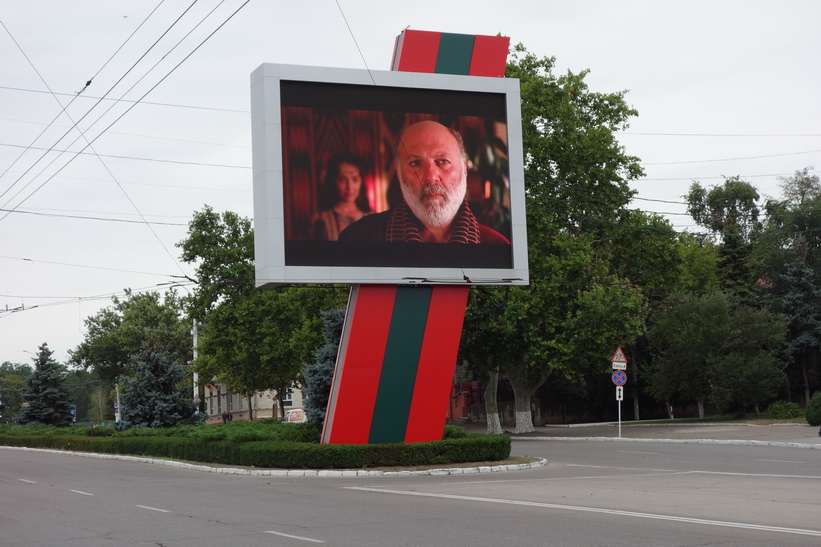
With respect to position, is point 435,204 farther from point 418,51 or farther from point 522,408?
point 522,408

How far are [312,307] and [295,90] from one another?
21.7 meters

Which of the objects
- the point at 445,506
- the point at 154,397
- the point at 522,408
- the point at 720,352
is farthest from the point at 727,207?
the point at 445,506

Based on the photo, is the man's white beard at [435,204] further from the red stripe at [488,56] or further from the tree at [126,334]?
the tree at [126,334]

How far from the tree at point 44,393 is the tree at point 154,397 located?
56.8ft

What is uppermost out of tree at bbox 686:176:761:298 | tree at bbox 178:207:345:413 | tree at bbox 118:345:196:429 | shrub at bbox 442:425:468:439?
tree at bbox 686:176:761:298

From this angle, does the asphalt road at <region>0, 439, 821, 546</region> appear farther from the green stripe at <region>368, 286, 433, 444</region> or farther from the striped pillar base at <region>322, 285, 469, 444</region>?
the green stripe at <region>368, 286, 433, 444</region>

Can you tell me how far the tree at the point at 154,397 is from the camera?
40562 mm

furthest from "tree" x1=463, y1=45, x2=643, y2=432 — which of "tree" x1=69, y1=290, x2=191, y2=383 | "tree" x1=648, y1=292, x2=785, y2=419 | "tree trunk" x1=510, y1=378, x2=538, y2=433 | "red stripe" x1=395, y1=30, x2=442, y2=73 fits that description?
"tree" x1=69, y1=290, x2=191, y2=383

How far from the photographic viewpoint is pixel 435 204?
2455 centimetres

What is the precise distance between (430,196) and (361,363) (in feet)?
15.8

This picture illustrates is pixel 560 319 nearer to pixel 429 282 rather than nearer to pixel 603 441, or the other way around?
pixel 603 441

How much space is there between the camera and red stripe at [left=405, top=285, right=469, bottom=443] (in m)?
24.8

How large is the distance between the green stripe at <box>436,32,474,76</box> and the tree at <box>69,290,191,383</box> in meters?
62.5

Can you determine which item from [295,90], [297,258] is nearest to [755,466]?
[297,258]
